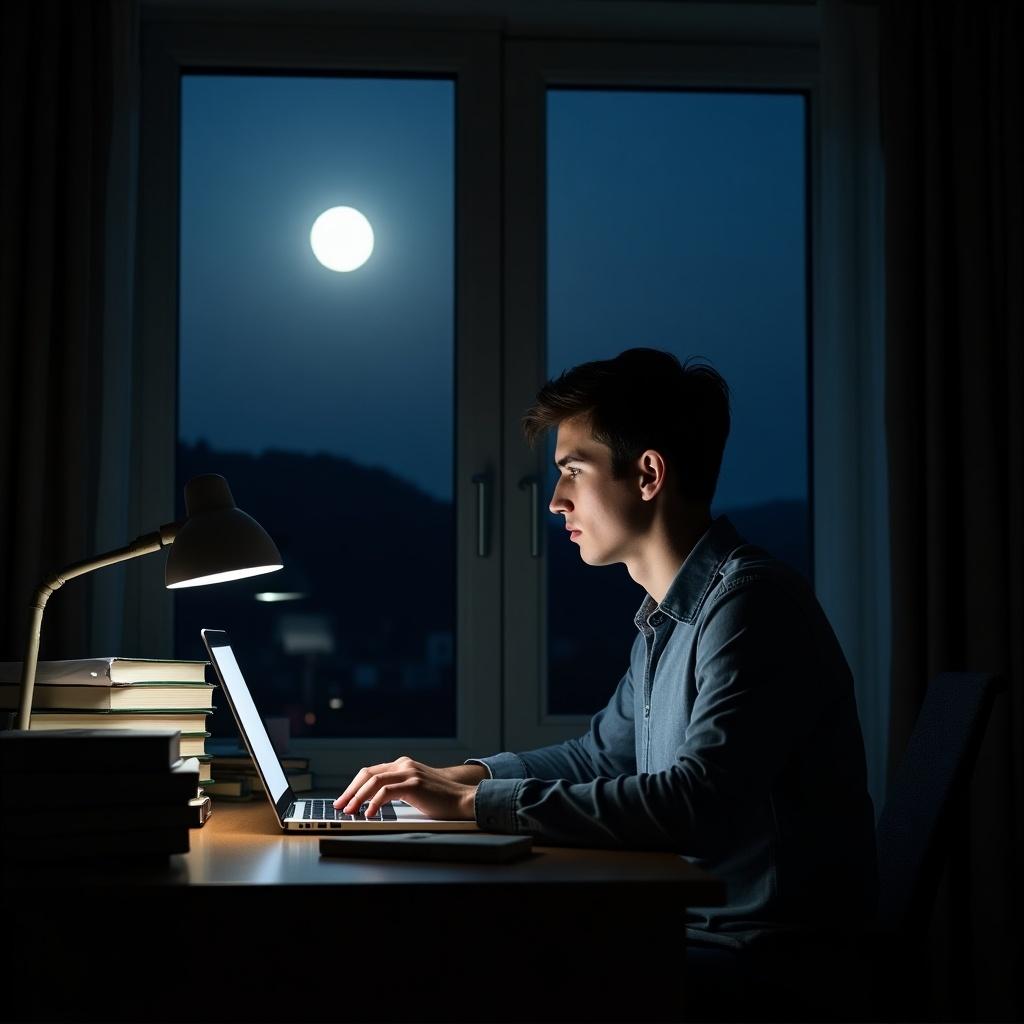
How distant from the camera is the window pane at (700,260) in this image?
278 cm

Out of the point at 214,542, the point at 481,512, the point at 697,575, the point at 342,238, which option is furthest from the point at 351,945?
the point at 342,238

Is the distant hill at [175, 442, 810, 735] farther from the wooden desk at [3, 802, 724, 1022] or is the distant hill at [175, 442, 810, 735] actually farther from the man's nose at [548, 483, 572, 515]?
the wooden desk at [3, 802, 724, 1022]

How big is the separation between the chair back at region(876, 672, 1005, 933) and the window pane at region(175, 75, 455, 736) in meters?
1.23

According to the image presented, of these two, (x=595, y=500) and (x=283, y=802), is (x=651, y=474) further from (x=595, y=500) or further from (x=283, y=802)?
(x=283, y=802)

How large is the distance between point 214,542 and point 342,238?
131 centimetres

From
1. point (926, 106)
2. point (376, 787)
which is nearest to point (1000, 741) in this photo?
point (926, 106)

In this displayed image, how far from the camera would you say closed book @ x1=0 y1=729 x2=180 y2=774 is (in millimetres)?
1244

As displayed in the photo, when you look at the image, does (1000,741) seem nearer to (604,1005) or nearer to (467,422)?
(467,422)

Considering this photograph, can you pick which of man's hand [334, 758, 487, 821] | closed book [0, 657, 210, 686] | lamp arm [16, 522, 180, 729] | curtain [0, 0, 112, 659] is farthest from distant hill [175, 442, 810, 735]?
man's hand [334, 758, 487, 821]

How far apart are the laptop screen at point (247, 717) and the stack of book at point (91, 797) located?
29 cm

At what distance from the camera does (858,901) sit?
148 centimetres

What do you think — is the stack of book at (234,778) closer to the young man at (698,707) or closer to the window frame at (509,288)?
the young man at (698,707)

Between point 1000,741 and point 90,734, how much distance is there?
193 cm

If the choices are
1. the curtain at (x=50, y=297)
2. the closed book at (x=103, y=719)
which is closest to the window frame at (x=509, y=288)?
the curtain at (x=50, y=297)
